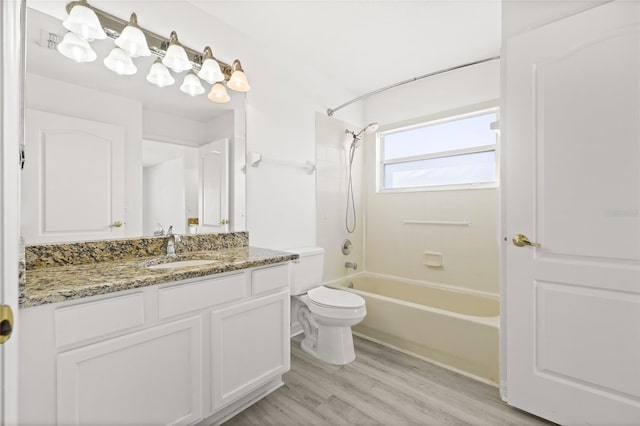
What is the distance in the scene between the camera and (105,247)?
152cm

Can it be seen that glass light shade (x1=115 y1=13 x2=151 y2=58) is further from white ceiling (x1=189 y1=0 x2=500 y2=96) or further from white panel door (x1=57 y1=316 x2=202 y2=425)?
white panel door (x1=57 y1=316 x2=202 y2=425)

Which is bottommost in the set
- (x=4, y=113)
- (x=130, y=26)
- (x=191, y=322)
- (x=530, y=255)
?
(x=191, y=322)

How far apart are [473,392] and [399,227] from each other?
1.66 meters

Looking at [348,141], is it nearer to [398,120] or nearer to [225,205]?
[398,120]

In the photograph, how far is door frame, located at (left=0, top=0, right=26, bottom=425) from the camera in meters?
0.54

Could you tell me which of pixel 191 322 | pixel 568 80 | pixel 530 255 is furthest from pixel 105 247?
pixel 568 80

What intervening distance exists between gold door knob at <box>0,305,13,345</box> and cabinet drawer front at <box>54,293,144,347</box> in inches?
20.6

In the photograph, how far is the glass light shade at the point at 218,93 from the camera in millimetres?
2003

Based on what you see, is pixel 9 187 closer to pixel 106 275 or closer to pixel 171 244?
pixel 106 275

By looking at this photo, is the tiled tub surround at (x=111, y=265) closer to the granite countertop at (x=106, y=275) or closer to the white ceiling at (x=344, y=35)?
the granite countertop at (x=106, y=275)

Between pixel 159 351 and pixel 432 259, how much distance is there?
2465 millimetres

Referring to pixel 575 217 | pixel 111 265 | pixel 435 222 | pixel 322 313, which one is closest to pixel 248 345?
pixel 322 313

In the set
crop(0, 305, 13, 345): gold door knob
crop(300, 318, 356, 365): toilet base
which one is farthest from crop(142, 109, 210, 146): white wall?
crop(300, 318, 356, 365): toilet base

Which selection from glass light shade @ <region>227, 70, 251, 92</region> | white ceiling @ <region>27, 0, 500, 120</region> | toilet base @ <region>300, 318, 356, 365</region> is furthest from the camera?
toilet base @ <region>300, 318, 356, 365</region>
